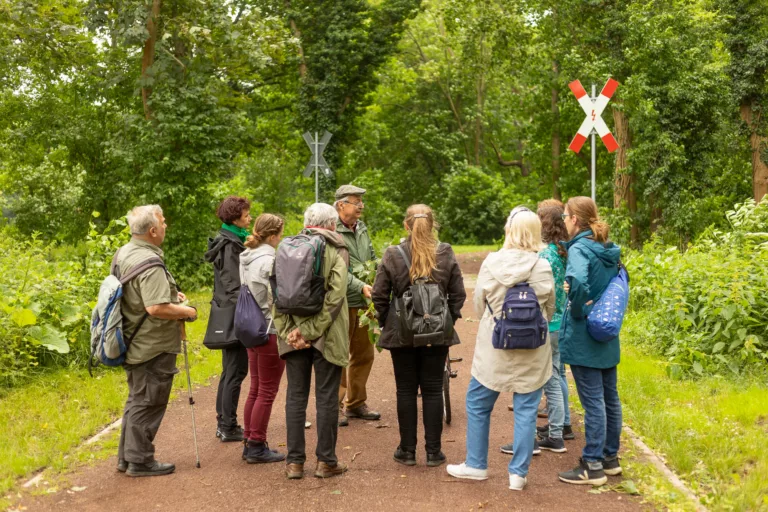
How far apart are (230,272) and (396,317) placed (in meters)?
1.56

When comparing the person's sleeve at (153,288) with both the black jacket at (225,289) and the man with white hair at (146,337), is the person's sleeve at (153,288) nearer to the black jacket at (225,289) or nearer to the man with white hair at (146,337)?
the man with white hair at (146,337)

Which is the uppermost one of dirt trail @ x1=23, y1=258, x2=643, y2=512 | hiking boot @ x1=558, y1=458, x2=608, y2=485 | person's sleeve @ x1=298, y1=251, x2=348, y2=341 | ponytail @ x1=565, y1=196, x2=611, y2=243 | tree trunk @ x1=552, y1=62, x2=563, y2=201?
tree trunk @ x1=552, y1=62, x2=563, y2=201

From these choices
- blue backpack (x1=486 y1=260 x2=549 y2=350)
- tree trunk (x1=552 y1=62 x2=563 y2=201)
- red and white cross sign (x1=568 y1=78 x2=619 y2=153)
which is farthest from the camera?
tree trunk (x1=552 y1=62 x2=563 y2=201)

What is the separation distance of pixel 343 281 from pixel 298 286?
13.5 inches

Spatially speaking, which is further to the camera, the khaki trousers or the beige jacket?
the khaki trousers

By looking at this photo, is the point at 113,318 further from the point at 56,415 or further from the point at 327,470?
the point at 56,415

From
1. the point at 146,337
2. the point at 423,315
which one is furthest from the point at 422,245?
the point at 146,337

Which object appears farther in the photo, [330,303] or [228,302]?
[228,302]

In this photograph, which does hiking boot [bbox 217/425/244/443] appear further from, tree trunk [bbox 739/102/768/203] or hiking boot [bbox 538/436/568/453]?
tree trunk [bbox 739/102/768/203]

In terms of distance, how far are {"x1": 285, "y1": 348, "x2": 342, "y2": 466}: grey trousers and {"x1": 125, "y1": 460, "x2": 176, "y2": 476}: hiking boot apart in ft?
2.93

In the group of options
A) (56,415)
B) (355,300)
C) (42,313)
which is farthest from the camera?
(42,313)

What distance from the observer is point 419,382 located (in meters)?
5.90

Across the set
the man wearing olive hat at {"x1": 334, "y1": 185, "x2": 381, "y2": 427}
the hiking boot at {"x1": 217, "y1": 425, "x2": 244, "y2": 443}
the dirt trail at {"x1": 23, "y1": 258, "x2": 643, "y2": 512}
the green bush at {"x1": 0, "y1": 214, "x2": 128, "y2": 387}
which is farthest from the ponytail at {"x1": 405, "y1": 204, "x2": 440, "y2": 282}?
the green bush at {"x1": 0, "y1": 214, "x2": 128, "y2": 387}

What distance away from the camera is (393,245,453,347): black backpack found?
5.56 meters
